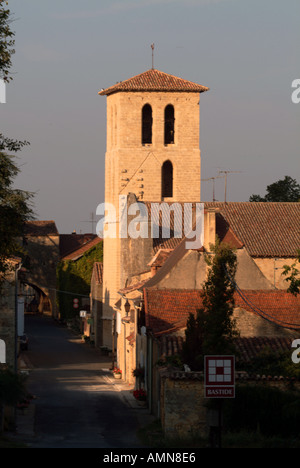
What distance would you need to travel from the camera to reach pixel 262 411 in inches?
1054

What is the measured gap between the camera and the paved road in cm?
2793

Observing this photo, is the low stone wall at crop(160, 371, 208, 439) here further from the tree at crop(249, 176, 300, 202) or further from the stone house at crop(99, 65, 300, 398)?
the tree at crop(249, 176, 300, 202)

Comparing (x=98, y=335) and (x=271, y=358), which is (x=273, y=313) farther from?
(x=98, y=335)

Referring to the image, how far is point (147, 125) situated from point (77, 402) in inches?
1226

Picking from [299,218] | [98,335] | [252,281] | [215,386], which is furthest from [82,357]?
[215,386]

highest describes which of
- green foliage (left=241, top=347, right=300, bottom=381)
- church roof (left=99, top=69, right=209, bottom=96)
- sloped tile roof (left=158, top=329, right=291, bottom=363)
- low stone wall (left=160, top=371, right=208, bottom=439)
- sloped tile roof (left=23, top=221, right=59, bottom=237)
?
church roof (left=99, top=69, right=209, bottom=96)

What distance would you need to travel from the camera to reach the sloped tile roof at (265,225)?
5600 cm

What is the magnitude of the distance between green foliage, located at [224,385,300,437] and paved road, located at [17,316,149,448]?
2.80 metres

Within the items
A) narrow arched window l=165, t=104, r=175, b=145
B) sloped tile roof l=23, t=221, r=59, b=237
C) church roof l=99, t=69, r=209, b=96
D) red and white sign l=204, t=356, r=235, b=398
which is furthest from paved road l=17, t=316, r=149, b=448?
sloped tile roof l=23, t=221, r=59, b=237

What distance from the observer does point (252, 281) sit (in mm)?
38812

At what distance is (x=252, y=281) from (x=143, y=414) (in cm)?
755

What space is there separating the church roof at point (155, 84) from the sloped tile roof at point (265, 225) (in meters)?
8.80

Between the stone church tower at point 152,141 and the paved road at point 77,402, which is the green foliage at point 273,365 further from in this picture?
the stone church tower at point 152,141

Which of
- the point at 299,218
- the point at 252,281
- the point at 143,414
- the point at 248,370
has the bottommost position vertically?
the point at 143,414
